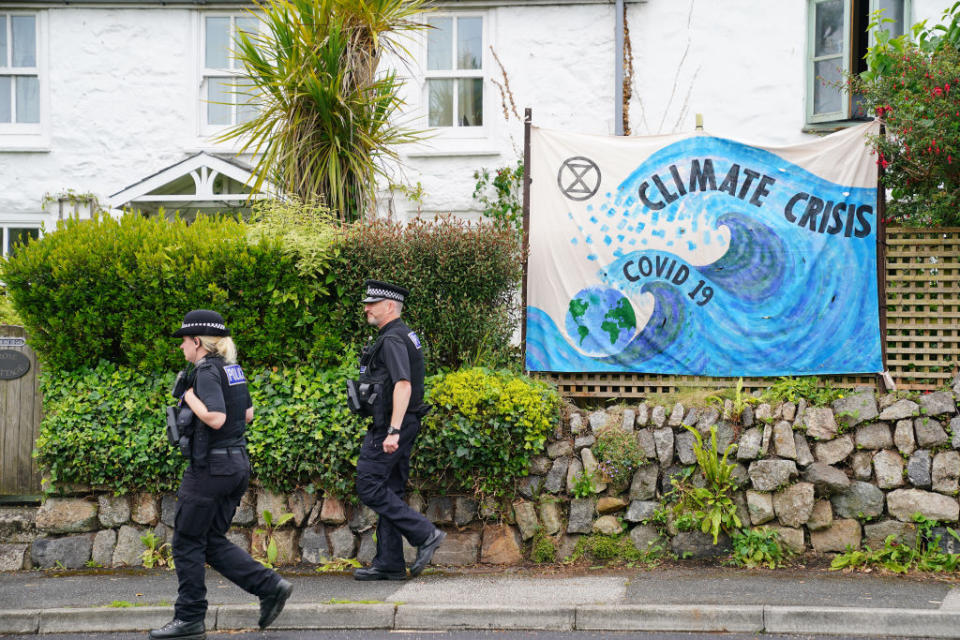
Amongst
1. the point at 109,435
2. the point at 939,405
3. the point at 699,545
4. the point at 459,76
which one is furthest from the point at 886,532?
the point at 459,76

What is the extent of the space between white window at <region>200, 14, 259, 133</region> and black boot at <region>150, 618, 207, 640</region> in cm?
839

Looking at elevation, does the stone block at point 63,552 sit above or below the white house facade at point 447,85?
below

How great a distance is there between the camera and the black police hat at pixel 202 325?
16.9ft

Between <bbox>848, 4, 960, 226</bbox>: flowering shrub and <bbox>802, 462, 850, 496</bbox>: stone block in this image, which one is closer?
<bbox>802, 462, 850, 496</bbox>: stone block

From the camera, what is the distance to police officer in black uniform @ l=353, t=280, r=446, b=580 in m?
5.83

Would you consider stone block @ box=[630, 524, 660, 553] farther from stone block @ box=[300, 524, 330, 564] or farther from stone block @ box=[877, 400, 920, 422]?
stone block @ box=[300, 524, 330, 564]

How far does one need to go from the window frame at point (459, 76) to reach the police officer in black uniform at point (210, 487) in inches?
274

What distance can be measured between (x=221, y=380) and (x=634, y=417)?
3.35m

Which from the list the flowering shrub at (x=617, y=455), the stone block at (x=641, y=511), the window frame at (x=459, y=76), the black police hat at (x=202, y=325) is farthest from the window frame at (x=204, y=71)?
the stone block at (x=641, y=511)

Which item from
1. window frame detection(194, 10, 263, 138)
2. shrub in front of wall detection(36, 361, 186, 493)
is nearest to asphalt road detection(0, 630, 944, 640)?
shrub in front of wall detection(36, 361, 186, 493)

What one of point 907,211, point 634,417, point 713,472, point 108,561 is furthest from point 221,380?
point 907,211

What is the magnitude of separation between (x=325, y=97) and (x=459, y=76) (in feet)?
13.0

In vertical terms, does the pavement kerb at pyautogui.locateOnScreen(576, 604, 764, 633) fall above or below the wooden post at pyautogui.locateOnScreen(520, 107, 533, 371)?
below

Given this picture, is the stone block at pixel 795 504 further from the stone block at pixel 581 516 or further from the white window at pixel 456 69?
the white window at pixel 456 69
